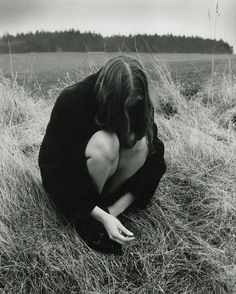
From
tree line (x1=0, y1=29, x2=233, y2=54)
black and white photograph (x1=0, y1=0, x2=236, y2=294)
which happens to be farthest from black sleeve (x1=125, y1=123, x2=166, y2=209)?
tree line (x1=0, y1=29, x2=233, y2=54)

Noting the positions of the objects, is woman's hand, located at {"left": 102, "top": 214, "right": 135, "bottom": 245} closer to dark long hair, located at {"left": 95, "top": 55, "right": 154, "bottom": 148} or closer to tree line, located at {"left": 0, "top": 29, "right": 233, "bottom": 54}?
dark long hair, located at {"left": 95, "top": 55, "right": 154, "bottom": 148}

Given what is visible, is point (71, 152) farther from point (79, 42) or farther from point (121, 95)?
point (79, 42)

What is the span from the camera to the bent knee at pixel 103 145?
207 centimetres

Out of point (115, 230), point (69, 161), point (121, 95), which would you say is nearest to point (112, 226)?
point (115, 230)

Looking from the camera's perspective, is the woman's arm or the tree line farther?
the tree line

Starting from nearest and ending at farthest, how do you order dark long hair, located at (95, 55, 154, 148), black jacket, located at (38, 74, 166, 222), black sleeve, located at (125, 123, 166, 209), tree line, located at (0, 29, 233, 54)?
dark long hair, located at (95, 55, 154, 148), black jacket, located at (38, 74, 166, 222), black sleeve, located at (125, 123, 166, 209), tree line, located at (0, 29, 233, 54)

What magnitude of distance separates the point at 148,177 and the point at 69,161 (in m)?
0.46

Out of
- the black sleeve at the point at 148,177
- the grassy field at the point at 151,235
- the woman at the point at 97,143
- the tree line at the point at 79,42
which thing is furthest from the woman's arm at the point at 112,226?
the tree line at the point at 79,42

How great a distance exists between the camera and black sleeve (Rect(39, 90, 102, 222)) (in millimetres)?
2125

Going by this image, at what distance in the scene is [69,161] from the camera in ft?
7.06

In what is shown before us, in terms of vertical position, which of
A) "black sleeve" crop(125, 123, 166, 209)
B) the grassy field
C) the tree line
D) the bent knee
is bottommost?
the grassy field

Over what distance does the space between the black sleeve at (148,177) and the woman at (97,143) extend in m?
0.08

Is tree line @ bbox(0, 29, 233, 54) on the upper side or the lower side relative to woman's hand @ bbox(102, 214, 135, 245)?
upper

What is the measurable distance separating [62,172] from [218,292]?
0.90 metres
